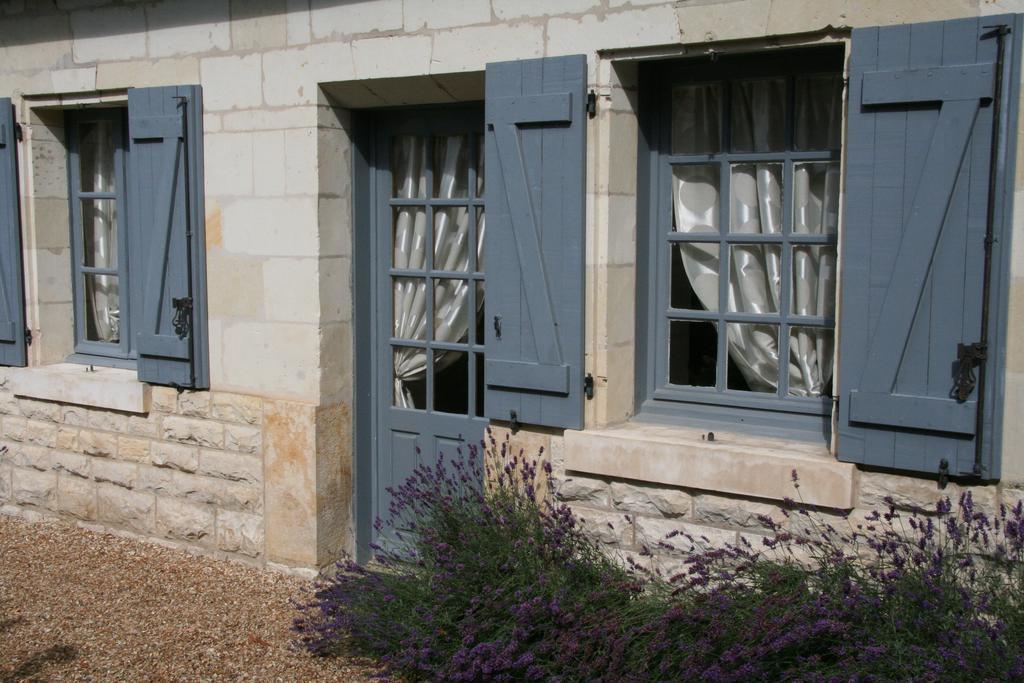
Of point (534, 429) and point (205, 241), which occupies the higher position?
point (205, 241)

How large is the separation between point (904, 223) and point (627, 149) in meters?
1.26

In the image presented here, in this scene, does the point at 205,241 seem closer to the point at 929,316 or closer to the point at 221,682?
Answer: the point at 221,682

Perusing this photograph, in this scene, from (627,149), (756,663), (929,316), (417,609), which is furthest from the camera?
(627,149)

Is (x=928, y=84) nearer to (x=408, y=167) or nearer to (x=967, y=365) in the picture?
(x=967, y=365)

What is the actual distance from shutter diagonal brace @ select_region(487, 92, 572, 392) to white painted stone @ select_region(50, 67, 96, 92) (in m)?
2.81

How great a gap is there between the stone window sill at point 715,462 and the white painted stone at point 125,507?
9.13 feet

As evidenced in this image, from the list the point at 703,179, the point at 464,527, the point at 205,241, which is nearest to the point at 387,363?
the point at 205,241

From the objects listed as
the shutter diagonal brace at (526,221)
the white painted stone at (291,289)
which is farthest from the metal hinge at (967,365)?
the white painted stone at (291,289)

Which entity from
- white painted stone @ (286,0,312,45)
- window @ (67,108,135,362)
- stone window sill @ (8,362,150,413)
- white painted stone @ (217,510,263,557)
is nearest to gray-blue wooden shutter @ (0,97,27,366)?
stone window sill @ (8,362,150,413)

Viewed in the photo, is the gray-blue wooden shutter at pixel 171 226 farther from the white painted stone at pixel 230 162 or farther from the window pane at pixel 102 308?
the window pane at pixel 102 308

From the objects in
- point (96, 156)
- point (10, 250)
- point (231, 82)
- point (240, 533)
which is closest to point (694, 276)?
point (231, 82)

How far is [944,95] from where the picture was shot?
3.85 metres

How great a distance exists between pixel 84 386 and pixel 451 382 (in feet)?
7.45

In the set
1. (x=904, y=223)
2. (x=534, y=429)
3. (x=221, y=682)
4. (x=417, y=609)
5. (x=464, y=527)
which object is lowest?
(x=221, y=682)
